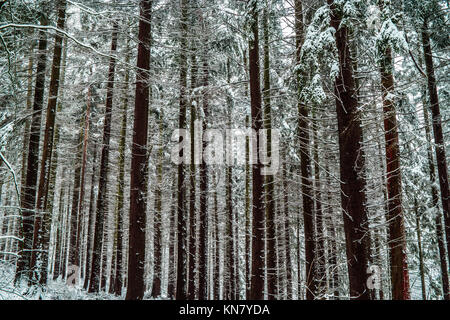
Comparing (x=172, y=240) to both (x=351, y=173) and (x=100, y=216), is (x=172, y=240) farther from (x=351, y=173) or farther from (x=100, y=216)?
(x=351, y=173)

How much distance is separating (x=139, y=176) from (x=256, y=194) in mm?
3540

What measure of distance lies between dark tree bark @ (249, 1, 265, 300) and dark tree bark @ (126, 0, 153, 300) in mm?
3215

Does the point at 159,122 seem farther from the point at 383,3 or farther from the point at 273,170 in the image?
the point at 383,3

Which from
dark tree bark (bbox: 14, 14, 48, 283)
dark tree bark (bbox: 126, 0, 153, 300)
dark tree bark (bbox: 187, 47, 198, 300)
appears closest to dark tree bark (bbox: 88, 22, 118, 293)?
dark tree bark (bbox: 14, 14, 48, 283)

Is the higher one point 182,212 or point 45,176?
point 45,176

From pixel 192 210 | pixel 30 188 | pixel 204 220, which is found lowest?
pixel 204 220

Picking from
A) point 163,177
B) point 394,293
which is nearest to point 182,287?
point 394,293

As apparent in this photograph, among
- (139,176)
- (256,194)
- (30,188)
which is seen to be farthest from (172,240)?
(139,176)

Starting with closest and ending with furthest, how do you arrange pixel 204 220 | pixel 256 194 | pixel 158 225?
pixel 256 194
pixel 204 220
pixel 158 225

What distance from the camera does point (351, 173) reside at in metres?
6.13

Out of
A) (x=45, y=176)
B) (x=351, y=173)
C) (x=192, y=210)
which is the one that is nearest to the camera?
(x=351, y=173)

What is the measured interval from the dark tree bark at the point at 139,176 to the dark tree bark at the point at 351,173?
4.88m

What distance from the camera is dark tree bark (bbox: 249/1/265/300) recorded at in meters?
9.40

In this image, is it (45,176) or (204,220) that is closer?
(45,176)
